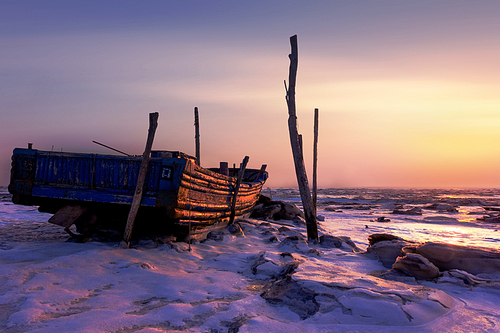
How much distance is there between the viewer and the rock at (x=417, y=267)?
16.7 ft

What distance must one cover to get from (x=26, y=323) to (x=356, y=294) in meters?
3.62

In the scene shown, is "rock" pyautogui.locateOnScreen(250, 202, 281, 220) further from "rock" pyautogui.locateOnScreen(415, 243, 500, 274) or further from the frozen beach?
"rock" pyautogui.locateOnScreen(415, 243, 500, 274)

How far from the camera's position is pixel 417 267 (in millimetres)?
5172

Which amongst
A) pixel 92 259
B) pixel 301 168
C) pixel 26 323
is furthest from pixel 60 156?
pixel 301 168

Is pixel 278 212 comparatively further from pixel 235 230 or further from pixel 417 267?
pixel 417 267

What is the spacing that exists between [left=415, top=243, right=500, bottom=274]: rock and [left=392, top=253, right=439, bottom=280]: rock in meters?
0.67

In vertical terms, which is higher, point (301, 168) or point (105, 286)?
point (301, 168)

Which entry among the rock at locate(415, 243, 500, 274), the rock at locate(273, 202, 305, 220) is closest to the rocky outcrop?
the rock at locate(273, 202, 305, 220)

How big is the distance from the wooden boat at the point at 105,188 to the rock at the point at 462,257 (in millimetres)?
5115

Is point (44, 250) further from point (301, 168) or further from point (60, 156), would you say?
point (301, 168)

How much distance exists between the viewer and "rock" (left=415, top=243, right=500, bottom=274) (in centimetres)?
536

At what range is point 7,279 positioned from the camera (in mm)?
4016

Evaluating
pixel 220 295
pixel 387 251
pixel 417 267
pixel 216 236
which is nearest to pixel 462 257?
pixel 417 267

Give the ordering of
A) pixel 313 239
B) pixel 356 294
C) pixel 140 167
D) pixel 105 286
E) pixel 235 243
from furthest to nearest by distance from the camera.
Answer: pixel 313 239 < pixel 235 243 < pixel 140 167 < pixel 105 286 < pixel 356 294
